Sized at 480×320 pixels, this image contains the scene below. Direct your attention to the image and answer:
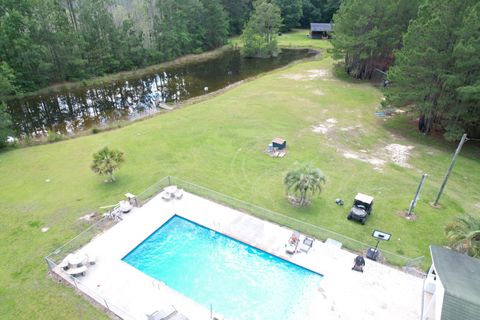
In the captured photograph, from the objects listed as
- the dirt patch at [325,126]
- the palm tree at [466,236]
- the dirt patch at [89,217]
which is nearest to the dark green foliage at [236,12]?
the dirt patch at [325,126]

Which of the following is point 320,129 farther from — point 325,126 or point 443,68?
point 443,68

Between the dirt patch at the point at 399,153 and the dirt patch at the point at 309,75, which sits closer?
the dirt patch at the point at 399,153

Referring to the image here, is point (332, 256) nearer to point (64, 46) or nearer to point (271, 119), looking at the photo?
point (271, 119)

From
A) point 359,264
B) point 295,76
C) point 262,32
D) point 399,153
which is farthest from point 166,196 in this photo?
point 262,32

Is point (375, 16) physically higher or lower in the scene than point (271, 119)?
higher

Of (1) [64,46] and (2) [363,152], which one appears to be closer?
(2) [363,152]

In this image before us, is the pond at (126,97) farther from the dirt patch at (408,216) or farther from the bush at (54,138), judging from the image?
the dirt patch at (408,216)

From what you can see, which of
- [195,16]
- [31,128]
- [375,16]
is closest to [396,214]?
[375,16]

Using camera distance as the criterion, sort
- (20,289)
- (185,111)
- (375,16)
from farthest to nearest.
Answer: (375,16), (185,111), (20,289)
